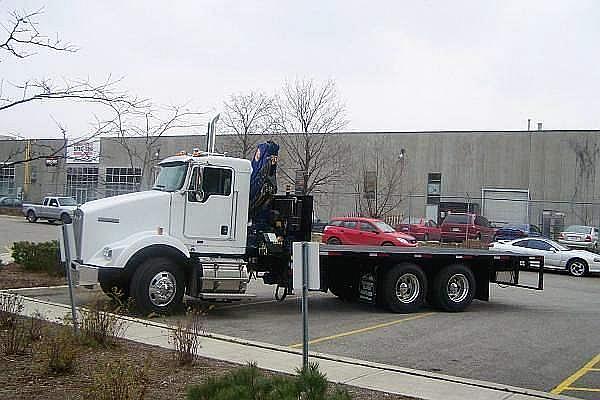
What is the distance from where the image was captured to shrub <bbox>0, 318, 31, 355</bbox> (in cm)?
919

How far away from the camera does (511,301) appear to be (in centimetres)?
1800

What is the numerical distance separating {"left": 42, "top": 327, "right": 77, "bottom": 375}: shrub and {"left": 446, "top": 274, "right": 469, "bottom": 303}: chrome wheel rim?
898 centimetres

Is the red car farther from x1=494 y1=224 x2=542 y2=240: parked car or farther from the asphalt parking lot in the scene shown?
the asphalt parking lot

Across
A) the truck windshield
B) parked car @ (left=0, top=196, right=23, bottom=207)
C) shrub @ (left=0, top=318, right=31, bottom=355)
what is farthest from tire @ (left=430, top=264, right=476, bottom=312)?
parked car @ (left=0, top=196, right=23, bottom=207)

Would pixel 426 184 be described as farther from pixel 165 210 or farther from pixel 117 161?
pixel 165 210

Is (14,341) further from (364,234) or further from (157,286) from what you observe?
(364,234)

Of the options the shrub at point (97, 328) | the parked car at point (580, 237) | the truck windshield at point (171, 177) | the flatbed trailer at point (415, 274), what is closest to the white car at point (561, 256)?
the parked car at point (580, 237)

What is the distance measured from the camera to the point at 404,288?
49.7 ft

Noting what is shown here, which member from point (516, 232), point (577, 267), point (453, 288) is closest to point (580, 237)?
point (516, 232)

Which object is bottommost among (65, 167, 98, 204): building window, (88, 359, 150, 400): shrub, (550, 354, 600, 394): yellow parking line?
(550, 354, 600, 394): yellow parking line

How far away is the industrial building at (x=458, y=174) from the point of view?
47.0 metres

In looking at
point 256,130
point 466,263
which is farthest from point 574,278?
point 256,130

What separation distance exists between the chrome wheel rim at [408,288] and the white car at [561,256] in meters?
12.6

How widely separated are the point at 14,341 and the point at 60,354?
4.28 ft
